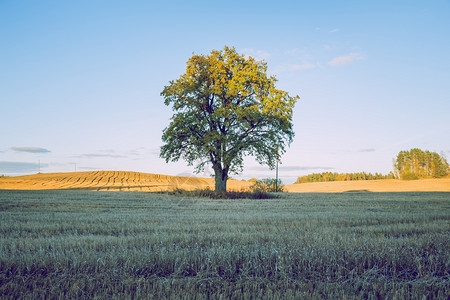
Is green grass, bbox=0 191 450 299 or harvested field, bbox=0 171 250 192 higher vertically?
green grass, bbox=0 191 450 299

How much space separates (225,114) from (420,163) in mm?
99948

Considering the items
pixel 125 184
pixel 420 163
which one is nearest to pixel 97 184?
pixel 125 184

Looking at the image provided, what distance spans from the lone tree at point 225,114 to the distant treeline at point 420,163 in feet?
294

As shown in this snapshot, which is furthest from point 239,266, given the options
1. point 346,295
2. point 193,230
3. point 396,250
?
point 193,230

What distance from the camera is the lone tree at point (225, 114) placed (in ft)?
84.6

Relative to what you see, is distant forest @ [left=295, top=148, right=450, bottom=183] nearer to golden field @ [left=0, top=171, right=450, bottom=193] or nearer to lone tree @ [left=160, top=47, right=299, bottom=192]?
golden field @ [left=0, top=171, right=450, bottom=193]

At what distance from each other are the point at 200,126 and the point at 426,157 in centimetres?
10271

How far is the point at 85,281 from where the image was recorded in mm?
2881

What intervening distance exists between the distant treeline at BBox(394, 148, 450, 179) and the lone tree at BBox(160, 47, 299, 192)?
89.7 m

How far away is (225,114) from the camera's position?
26375 millimetres

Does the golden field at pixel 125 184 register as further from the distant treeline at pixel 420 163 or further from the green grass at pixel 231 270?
the distant treeline at pixel 420 163

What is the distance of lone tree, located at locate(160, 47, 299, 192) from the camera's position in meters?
25.8

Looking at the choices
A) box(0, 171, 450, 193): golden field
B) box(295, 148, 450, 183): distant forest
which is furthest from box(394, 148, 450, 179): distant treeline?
box(0, 171, 450, 193): golden field

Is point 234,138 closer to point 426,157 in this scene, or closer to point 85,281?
point 85,281
